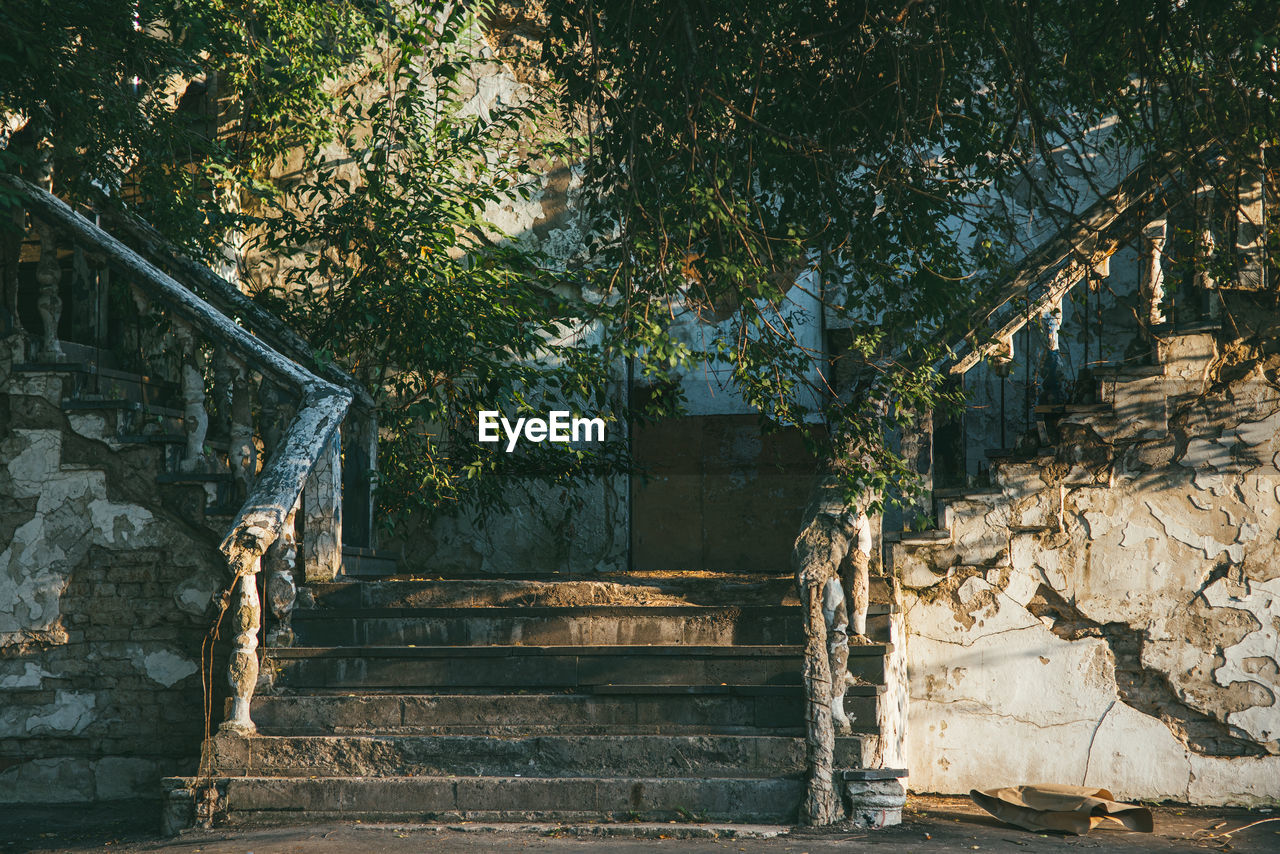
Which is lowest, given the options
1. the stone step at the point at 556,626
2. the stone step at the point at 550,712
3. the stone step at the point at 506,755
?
the stone step at the point at 506,755

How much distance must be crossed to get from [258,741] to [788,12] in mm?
4366

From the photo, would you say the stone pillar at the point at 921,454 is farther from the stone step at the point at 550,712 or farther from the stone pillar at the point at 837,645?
the stone step at the point at 550,712

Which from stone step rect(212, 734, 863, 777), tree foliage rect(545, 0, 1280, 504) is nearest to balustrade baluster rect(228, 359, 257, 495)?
stone step rect(212, 734, 863, 777)

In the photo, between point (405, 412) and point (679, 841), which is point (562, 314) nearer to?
point (405, 412)

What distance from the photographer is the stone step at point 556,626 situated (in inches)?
223

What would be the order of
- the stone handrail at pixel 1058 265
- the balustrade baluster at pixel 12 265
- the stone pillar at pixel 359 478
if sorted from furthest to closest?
the stone pillar at pixel 359 478, the balustrade baluster at pixel 12 265, the stone handrail at pixel 1058 265

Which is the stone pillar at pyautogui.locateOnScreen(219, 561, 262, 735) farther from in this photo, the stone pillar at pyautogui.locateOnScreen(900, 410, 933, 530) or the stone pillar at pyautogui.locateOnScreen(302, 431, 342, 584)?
the stone pillar at pyautogui.locateOnScreen(900, 410, 933, 530)

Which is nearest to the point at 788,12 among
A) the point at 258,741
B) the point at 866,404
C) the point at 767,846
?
the point at 866,404

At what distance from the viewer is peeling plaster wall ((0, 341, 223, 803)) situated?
20.3ft

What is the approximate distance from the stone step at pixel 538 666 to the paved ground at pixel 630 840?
2.75 ft

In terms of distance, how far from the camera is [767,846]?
4.46 meters

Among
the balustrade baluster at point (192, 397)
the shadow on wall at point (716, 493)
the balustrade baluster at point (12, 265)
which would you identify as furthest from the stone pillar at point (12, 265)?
the shadow on wall at point (716, 493)

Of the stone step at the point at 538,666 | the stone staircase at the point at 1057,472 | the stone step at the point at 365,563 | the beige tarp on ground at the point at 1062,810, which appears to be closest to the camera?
the beige tarp on ground at the point at 1062,810

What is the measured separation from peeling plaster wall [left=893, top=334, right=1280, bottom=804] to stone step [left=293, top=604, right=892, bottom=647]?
1141 mm
